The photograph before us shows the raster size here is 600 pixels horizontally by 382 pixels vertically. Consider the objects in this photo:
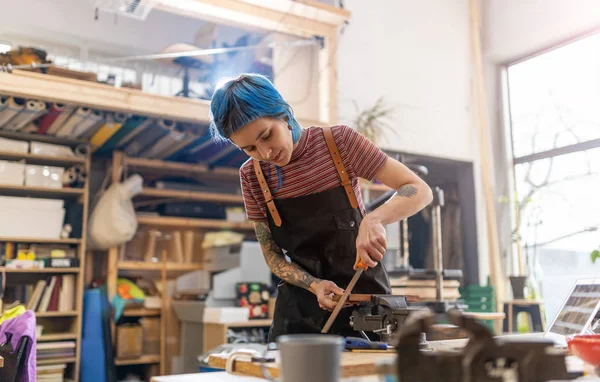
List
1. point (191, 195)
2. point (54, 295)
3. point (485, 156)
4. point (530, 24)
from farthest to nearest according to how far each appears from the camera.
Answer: point (485, 156) → point (530, 24) → point (191, 195) → point (54, 295)

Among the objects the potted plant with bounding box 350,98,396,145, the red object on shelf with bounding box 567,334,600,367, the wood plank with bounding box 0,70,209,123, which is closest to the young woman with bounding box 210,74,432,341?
the red object on shelf with bounding box 567,334,600,367

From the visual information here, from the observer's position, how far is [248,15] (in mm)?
4473

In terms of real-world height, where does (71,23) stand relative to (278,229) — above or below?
above

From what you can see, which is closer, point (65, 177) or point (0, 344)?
point (0, 344)

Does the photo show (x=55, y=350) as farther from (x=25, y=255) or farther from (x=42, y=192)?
(x=42, y=192)

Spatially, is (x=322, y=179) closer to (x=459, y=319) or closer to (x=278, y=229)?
(x=278, y=229)

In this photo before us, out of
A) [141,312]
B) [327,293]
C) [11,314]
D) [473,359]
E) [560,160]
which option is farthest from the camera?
[560,160]

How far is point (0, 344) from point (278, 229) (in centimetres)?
195

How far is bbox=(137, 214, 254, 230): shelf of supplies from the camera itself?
16.5 ft

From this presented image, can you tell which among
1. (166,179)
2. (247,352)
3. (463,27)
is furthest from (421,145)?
(247,352)

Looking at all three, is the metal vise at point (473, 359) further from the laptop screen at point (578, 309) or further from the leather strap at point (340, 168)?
the leather strap at point (340, 168)

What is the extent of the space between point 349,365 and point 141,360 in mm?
4167

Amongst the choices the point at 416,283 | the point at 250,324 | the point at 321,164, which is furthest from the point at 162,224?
the point at 321,164

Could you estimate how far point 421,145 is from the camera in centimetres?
594
